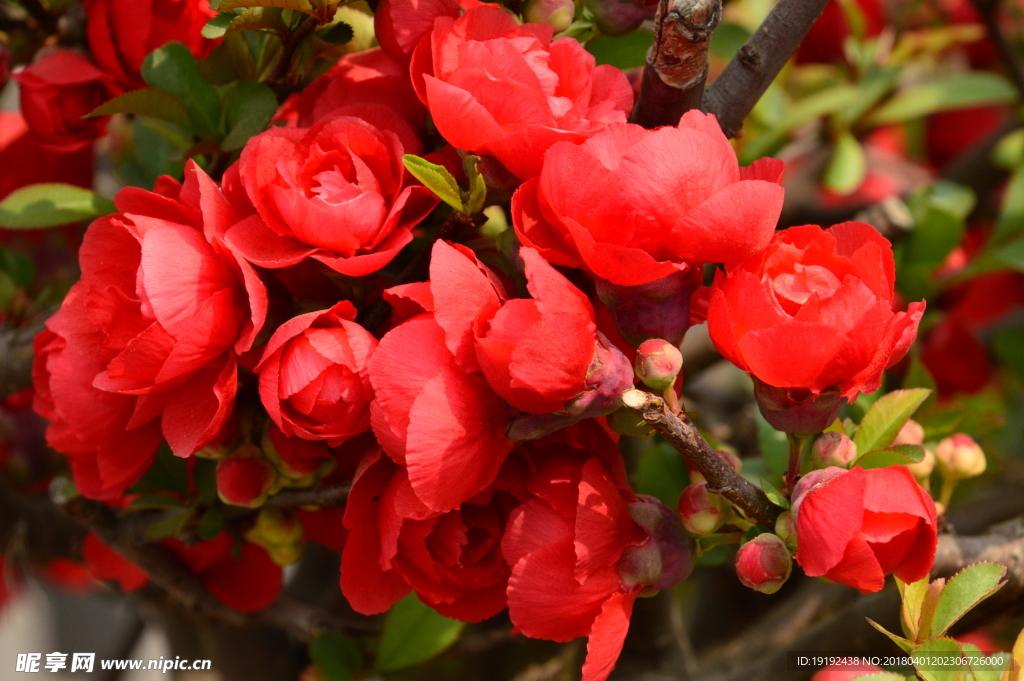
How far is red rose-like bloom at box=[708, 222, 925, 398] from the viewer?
0.43 meters

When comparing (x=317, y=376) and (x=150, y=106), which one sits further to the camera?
(x=150, y=106)

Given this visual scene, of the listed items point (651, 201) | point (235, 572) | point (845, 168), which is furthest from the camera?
point (845, 168)

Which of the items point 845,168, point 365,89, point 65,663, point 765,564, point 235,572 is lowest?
point 65,663

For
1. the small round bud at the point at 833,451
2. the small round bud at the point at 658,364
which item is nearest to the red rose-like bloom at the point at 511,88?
the small round bud at the point at 658,364

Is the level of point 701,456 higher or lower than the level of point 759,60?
lower

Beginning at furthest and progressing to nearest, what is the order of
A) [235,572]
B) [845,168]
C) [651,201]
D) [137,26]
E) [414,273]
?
[845,168] < [235,572] < [137,26] < [414,273] < [651,201]

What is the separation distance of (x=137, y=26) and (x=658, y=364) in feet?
1.62

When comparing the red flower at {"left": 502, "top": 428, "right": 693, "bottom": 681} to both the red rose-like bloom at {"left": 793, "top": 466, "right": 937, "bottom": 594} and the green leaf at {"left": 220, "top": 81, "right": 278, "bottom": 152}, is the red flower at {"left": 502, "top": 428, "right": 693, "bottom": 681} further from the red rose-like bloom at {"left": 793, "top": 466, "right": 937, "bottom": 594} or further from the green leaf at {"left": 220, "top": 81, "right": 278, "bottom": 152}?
the green leaf at {"left": 220, "top": 81, "right": 278, "bottom": 152}

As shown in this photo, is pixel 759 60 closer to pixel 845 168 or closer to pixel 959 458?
pixel 959 458

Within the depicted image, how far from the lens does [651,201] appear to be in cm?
43

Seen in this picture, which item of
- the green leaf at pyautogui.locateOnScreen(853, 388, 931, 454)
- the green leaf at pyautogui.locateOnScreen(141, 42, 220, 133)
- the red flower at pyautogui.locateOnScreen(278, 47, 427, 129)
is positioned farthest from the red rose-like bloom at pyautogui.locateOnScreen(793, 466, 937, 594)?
the green leaf at pyautogui.locateOnScreen(141, 42, 220, 133)

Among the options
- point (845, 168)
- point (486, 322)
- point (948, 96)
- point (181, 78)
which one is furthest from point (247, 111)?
point (948, 96)

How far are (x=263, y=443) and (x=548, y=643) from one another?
547 millimetres

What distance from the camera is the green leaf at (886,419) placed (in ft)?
1.82
